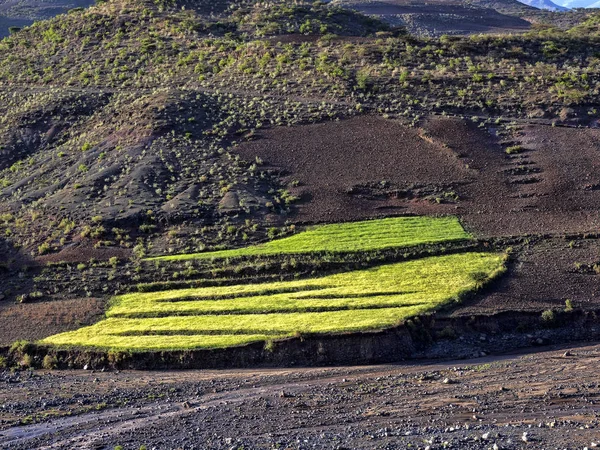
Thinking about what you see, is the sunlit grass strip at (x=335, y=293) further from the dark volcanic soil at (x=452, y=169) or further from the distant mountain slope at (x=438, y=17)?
the distant mountain slope at (x=438, y=17)

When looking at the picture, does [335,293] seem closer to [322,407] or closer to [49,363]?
[322,407]

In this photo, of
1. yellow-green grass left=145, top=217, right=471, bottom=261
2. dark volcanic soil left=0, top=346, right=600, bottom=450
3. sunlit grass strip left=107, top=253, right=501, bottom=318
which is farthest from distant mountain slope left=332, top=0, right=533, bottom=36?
dark volcanic soil left=0, top=346, right=600, bottom=450

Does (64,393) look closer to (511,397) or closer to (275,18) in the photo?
(511,397)

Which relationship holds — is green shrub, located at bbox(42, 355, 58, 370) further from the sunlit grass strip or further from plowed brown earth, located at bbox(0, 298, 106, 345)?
the sunlit grass strip

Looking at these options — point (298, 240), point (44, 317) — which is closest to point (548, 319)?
point (298, 240)

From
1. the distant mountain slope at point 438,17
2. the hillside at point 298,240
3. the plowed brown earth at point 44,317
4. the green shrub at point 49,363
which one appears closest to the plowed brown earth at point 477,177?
the hillside at point 298,240

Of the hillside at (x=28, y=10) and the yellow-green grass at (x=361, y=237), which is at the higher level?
the hillside at (x=28, y=10)
